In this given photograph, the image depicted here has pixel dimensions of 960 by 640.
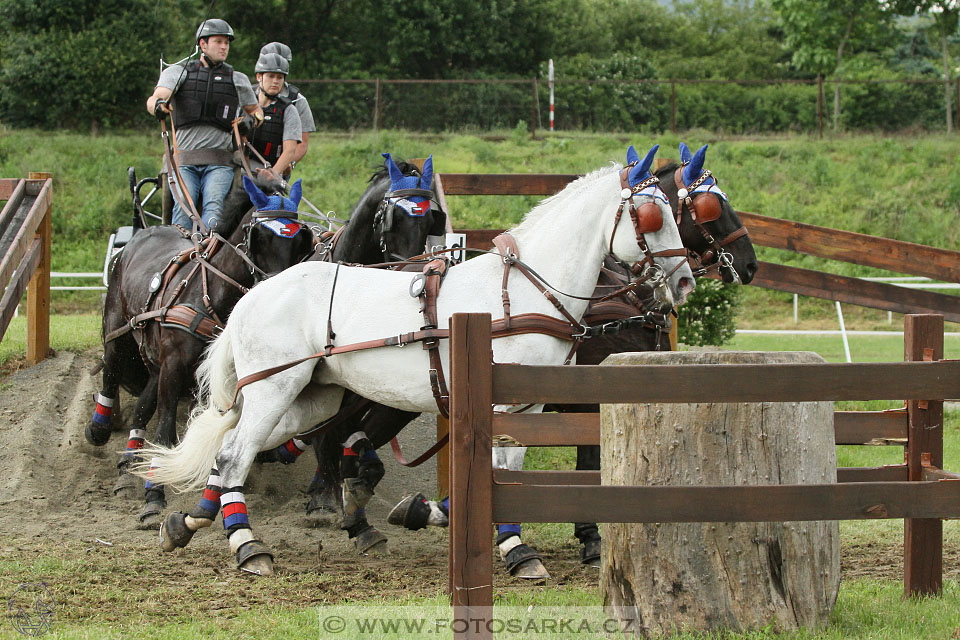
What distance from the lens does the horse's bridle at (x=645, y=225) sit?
5.49 m

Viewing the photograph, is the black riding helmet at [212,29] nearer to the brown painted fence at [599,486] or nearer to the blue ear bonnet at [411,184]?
the blue ear bonnet at [411,184]

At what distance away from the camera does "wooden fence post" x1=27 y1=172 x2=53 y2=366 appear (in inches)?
373

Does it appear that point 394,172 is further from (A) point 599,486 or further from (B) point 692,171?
(A) point 599,486

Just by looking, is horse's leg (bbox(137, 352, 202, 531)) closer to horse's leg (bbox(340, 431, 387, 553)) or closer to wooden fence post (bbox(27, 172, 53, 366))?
horse's leg (bbox(340, 431, 387, 553))

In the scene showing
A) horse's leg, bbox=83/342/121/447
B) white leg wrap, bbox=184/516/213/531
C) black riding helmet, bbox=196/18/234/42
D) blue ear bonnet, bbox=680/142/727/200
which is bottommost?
white leg wrap, bbox=184/516/213/531

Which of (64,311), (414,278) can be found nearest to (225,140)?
(414,278)

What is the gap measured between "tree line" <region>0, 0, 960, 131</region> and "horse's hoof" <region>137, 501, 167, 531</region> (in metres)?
9.16

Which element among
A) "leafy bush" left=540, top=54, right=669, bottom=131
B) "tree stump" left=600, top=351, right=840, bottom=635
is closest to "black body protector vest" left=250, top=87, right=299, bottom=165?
"tree stump" left=600, top=351, right=840, bottom=635

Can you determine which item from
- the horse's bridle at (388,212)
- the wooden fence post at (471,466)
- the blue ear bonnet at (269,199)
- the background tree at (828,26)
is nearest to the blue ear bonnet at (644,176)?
the horse's bridle at (388,212)

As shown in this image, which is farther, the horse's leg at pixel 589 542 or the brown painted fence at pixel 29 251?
the brown painted fence at pixel 29 251

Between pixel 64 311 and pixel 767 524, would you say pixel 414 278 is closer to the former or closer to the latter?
pixel 767 524

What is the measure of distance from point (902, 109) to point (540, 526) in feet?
79.3

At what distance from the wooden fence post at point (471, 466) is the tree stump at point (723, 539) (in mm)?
764

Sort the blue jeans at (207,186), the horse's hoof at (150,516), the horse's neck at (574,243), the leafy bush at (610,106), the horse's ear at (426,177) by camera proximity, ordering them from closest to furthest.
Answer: the horse's neck at (574,243) < the horse's hoof at (150,516) < the horse's ear at (426,177) < the blue jeans at (207,186) < the leafy bush at (610,106)
